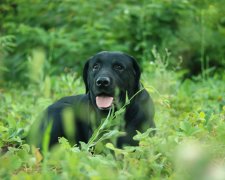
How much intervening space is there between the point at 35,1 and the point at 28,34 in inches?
33.1

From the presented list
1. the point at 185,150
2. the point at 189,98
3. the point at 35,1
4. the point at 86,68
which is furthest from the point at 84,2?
the point at 185,150

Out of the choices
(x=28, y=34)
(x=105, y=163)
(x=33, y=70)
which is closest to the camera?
(x=105, y=163)

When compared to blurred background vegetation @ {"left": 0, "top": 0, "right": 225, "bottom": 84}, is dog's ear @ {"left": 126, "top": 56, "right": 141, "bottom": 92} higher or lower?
higher

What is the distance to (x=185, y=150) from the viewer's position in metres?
1.45

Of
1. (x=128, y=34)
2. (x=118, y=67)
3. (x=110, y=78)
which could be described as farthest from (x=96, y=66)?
(x=128, y=34)

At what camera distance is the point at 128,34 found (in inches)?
370

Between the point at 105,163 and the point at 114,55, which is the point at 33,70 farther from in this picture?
the point at 114,55

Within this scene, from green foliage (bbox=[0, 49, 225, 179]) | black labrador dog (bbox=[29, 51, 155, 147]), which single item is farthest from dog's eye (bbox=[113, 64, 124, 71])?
green foliage (bbox=[0, 49, 225, 179])

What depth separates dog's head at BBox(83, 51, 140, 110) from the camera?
4.23m

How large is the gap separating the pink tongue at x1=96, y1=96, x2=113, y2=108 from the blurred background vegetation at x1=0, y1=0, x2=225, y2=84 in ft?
14.4

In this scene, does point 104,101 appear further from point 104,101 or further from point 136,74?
point 136,74

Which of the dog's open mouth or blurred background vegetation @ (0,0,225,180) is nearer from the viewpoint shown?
the dog's open mouth

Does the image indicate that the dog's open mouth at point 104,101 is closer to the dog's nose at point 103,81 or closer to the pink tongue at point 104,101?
the pink tongue at point 104,101

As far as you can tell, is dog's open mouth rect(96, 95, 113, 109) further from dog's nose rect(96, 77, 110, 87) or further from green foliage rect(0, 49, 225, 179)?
green foliage rect(0, 49, 225, 179)
